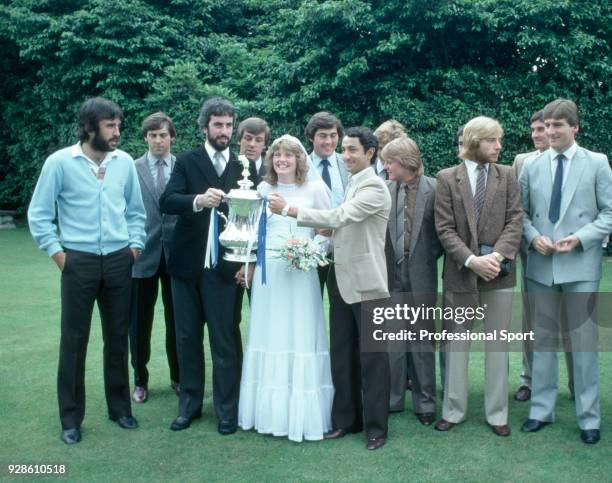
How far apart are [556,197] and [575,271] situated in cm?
52

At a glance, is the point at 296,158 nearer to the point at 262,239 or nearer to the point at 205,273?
the point at 262,239

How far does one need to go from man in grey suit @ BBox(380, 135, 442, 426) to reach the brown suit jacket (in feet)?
1.00

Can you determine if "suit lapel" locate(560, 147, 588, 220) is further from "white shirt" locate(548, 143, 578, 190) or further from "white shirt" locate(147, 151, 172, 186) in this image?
"white shirt" locate(147, 151, 172, 186)

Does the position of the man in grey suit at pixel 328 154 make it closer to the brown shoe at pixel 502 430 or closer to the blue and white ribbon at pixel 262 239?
the blue and white ribbon at pixel 262 239

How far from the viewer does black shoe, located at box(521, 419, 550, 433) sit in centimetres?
502

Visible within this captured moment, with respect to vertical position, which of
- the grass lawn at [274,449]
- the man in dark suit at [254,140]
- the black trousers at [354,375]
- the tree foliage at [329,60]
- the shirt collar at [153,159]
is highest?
the tree foliage at [329,60]

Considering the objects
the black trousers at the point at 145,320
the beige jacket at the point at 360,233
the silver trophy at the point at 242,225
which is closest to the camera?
the beige jacket at the point at 360,233

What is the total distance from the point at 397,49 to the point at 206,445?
535 inches

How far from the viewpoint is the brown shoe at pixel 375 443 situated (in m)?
4.73

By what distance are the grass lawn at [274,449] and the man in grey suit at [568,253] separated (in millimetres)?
260

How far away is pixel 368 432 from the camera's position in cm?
482

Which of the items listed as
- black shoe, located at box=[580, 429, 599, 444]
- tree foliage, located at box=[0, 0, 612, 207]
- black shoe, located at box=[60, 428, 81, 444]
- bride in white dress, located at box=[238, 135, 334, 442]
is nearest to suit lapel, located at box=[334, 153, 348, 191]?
bride in white dress, located at box=[238, 135, 334, 442]

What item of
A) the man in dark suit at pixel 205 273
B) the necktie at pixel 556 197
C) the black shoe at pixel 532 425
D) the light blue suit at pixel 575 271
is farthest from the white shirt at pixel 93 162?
the black shoe at pixel 532 425

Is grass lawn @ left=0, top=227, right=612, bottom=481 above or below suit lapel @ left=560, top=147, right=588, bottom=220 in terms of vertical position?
below
